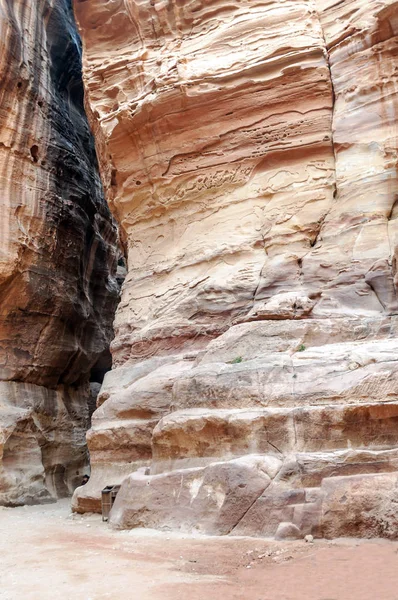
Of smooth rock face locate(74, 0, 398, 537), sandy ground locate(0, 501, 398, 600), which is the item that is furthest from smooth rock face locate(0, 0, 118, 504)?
sandy ground locate(0, 501, 398, 600)

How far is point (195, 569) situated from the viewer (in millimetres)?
5445

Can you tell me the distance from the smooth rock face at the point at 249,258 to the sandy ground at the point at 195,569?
45 cm

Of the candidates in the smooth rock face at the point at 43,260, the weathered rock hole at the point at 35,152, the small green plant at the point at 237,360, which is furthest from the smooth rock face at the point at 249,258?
the smooth rock face at the point at 43,260

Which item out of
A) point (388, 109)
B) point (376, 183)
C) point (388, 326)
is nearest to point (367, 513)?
point (388, 326)

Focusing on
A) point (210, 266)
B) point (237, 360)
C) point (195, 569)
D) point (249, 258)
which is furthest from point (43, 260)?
point (195, 569)

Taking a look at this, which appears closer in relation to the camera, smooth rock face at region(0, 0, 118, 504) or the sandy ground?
the sandy ground

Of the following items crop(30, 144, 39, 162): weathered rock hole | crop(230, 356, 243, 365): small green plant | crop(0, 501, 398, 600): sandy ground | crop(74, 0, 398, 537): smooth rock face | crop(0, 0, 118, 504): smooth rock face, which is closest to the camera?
crop(0, 501, 398, 600): sandy ground

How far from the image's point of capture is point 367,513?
5906 mm

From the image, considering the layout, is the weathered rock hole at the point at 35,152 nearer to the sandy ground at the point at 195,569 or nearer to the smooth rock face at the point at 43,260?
the smooth rock face at the point at 43,260

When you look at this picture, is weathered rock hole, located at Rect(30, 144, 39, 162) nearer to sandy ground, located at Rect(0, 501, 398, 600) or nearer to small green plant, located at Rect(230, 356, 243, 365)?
small green plant, located at Rect(230, 356, 243, 365)

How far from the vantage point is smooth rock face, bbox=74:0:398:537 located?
724cm

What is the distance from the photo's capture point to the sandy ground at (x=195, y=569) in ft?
14.8

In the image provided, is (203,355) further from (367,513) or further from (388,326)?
(367,513)

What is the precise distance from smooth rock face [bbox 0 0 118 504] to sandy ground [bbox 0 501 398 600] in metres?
7.71
